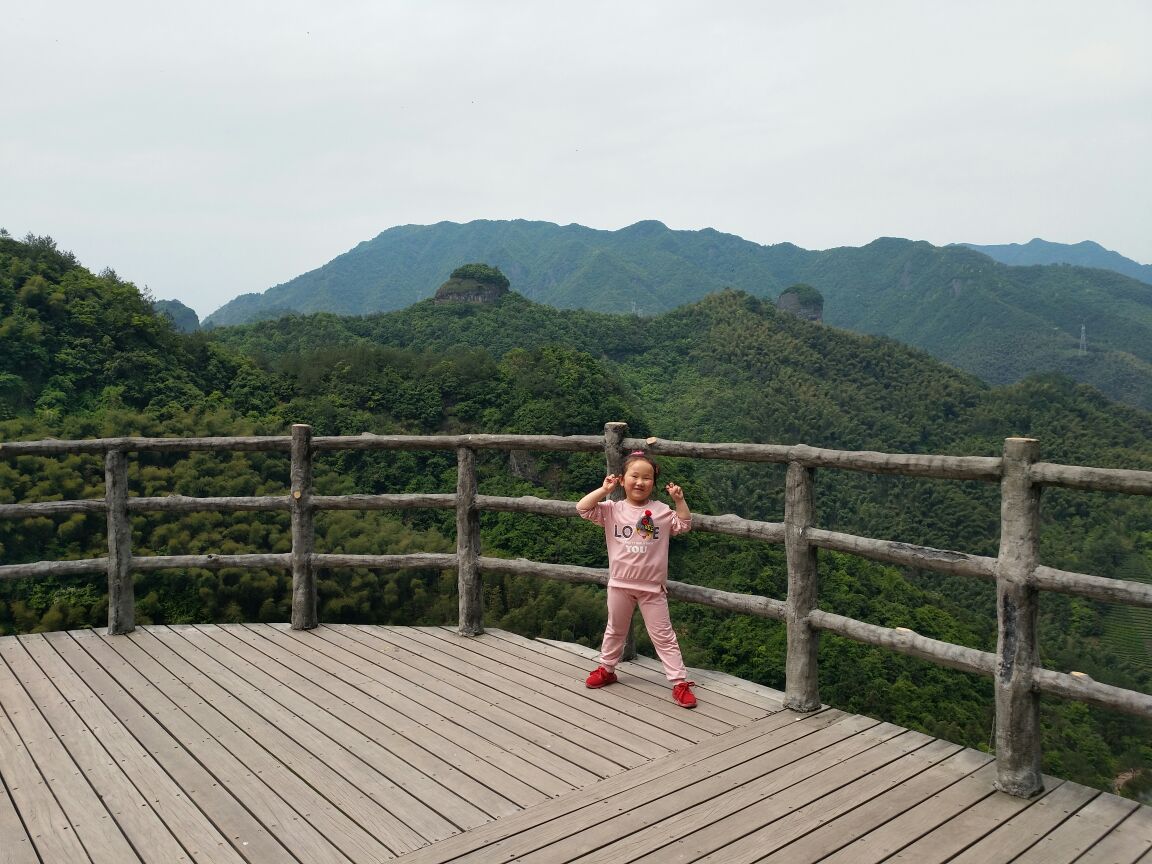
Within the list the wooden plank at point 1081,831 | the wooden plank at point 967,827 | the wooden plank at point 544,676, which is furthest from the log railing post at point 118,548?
the wooden plank at point 1081,831

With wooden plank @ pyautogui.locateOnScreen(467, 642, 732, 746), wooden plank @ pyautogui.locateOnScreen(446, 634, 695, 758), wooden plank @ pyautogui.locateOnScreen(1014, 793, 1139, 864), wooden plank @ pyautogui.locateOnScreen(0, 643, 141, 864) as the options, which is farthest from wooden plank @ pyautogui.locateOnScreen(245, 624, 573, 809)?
wooden plank @ pyautogui.locateOnScreen(1014, 793, 1139, 864)

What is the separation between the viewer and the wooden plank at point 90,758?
252 centimetres

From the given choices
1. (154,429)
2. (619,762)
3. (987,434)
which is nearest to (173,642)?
(619,762)

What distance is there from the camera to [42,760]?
3.04m

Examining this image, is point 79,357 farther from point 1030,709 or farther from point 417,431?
point 1030,709

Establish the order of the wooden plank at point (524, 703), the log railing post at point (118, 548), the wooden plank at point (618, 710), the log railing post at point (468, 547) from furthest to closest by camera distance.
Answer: the log railing post at point (118, 548)
the log railing post at point (468, 547)
the wooden plank at point (618, 710)
the wooden plank at point (524, 703)

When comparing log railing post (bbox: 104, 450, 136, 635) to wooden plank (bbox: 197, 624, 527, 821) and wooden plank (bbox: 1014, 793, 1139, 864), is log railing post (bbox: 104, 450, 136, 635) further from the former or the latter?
wooden plank (bbox: 1014, 793, 1139, 864)

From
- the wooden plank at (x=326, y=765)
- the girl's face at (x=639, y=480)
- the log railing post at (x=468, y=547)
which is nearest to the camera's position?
the wooden plank at (x=326, y=765)

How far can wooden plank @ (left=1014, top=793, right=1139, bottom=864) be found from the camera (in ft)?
7.81

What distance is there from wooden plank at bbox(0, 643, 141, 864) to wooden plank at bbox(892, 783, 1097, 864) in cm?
225

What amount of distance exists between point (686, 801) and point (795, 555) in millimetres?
1157

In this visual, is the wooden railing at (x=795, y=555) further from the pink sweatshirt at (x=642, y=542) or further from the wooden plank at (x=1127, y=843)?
the wooden plank at (x=1127, y=843)

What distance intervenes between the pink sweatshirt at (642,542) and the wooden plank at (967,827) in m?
1.45

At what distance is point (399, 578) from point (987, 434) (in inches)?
2168
